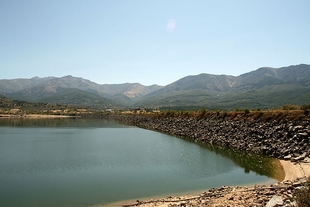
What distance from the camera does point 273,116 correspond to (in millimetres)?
37688

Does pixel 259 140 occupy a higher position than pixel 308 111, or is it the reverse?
pixel 308 111

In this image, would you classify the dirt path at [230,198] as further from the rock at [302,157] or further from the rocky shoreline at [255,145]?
the rock at [302,157]

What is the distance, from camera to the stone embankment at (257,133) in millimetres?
29719

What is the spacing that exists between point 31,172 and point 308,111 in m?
33.4

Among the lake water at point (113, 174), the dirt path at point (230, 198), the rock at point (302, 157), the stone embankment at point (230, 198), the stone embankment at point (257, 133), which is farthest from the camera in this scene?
the stone embankment at point (257, 133)

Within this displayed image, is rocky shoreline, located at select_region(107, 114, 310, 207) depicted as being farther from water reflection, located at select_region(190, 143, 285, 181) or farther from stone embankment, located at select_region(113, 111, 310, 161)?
water reflection, located at select_region(190, 143, 285, 181)

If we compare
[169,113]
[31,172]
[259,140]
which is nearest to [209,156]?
[259,140]

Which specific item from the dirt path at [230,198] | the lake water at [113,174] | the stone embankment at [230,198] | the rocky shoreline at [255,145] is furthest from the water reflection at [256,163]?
the stone embankment at [230,198]

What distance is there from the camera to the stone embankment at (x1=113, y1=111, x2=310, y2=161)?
97.5ft

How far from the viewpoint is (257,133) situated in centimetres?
3731

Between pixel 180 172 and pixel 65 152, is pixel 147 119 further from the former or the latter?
pixel 180 172

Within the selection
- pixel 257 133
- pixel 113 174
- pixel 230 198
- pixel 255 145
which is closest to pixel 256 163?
pixel 255 145

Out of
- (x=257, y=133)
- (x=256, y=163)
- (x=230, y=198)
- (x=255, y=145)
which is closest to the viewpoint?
(x=230, y=198)

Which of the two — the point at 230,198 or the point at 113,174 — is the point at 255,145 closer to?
the point at 113,174
